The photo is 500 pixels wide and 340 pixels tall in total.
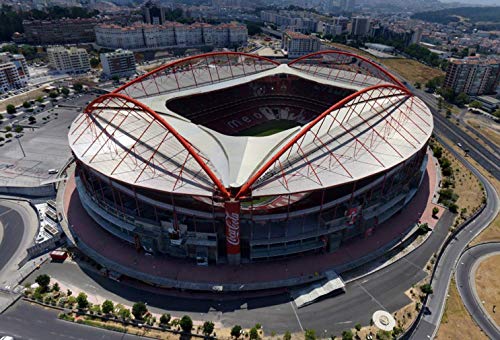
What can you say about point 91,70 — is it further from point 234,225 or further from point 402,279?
point 402,279

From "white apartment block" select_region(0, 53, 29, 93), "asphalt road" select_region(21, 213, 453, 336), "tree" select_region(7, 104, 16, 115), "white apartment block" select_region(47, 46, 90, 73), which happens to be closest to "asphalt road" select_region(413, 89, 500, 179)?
"asphalt road" select_region(21, 213, 453, 336)

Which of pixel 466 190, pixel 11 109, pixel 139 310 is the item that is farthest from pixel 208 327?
pixel 11 109

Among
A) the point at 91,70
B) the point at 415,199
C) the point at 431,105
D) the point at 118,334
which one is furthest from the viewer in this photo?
the point at 91,70

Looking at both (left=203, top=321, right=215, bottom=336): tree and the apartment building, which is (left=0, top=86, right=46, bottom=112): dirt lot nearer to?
(left=203, top=321, right=215, bottom=336): tree

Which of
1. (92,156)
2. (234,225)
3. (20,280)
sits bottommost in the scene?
(20,280)

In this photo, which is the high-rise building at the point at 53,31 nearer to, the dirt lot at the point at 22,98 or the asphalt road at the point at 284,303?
the dirt lot at the point at 22,98

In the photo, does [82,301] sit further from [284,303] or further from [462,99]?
[462,99]

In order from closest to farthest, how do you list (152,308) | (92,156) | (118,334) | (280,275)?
(118,334)
(152,308)
(280,275)
(92,156)

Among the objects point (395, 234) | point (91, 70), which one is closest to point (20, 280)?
point (395, 234)

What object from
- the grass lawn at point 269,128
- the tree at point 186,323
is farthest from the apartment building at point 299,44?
the tree at point 186,323
